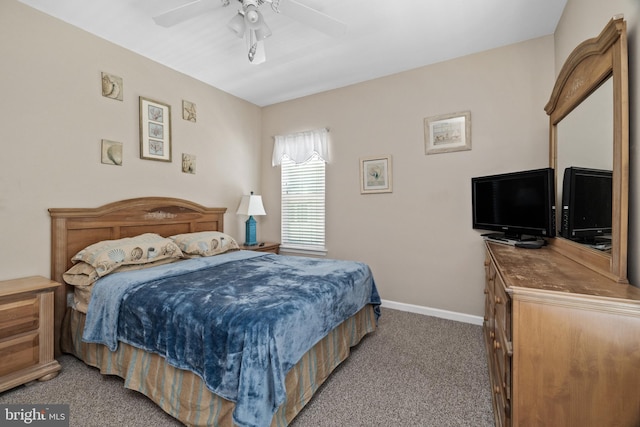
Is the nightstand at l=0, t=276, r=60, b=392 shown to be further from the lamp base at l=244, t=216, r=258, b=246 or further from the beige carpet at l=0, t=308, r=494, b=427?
the lamp base at l=244, t=216, r=258, b=246

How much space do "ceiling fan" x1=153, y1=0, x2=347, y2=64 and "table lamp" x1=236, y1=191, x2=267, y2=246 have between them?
2.10 m

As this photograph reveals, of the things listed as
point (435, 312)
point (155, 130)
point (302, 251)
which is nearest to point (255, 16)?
point (155, 130)

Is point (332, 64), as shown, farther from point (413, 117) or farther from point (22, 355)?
point (22, 355)

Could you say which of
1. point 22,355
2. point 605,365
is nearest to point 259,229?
point 22,355

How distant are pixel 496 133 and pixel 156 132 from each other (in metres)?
3.58

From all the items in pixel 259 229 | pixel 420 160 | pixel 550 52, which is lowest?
pixel 259 229

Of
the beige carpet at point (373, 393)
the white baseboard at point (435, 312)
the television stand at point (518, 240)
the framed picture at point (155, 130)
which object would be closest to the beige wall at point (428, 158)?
the white baseboard at point (435, 312)

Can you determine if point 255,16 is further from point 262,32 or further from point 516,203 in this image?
point 516,203

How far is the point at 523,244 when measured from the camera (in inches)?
82.7

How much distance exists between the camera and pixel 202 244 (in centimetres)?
296

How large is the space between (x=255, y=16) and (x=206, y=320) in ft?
6.34

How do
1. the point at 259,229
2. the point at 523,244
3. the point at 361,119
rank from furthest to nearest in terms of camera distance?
1. the point at 259,229
2. the point at 361,119
3. the point at 523,244

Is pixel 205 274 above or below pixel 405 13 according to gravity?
below

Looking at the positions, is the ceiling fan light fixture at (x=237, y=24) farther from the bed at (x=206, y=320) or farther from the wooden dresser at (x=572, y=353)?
the wooden dresser at (x=572, y=353)
